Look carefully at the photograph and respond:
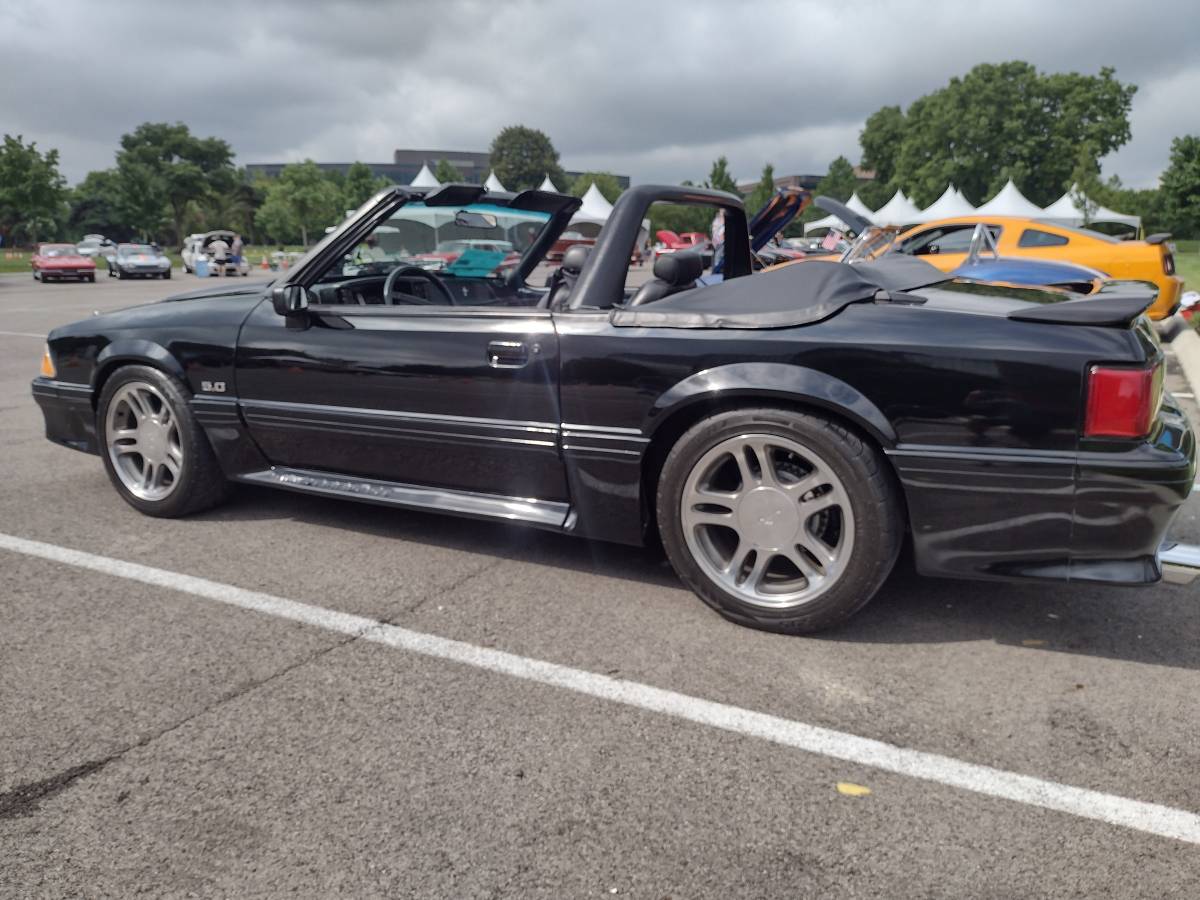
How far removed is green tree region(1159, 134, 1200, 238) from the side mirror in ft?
175

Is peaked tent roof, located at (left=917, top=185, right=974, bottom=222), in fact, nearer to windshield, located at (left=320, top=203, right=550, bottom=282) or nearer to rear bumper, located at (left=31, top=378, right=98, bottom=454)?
windshield, located at (left=320, top=203, right=550, bottom=282)

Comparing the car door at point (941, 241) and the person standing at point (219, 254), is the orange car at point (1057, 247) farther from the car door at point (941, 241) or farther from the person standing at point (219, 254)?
the person standing at point (219, 254)

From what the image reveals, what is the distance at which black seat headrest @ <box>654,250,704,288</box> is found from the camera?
3229 millimetres

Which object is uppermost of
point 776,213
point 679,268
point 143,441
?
point 776,213

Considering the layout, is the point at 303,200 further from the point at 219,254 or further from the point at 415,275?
the point at 415,275

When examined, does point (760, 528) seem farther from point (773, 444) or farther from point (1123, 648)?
point (1123, 648)

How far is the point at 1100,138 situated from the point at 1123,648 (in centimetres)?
7577

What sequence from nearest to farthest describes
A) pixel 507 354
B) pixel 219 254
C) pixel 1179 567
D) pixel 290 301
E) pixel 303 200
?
pixel 1179 567, pixel 507 354, pixel 290 301, pixel 219 254, pixel 303 200

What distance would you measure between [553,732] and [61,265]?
104 feet

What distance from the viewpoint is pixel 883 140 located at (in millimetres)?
78438

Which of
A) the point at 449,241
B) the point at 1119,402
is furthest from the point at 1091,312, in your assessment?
the point at 449,241

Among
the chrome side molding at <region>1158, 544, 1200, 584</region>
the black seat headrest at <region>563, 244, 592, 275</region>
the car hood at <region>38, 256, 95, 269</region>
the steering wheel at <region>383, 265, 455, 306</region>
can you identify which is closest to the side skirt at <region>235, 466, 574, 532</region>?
the steering wheel at <region>383, 265, 455, 306</region>

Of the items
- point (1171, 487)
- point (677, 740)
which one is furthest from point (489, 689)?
point (1171, 487)

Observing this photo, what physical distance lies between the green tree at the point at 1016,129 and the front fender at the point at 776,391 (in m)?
72.5
